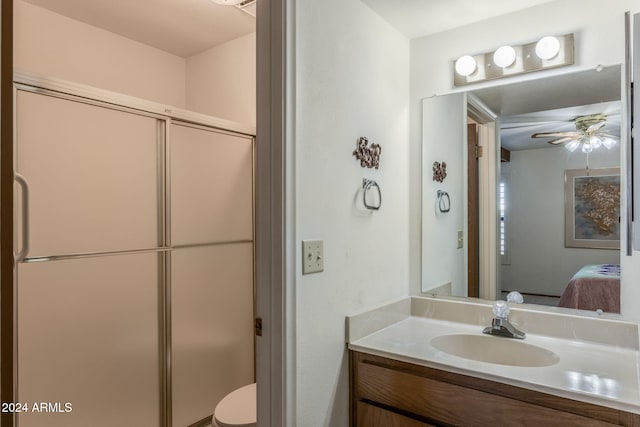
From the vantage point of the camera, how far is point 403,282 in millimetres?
1952

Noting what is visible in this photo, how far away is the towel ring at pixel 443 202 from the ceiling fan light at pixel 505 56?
0.64 metres

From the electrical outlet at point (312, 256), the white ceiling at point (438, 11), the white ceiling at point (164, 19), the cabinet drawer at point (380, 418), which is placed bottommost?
the cabinet drawer at point (380, 418)

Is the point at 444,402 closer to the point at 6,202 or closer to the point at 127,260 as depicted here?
the point at 6,202

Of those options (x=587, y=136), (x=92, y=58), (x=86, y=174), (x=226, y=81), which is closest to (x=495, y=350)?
(x=587, y=136)

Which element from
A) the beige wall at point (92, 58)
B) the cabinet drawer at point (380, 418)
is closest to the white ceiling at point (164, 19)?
the beige wall at point (92, 58)

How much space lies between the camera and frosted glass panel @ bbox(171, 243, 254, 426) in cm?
227

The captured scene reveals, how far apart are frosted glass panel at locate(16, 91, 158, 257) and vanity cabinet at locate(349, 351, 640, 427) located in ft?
4.47

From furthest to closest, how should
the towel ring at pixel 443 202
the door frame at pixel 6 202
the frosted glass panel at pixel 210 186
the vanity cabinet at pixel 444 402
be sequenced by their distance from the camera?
the frosted glass panel at pixel 210 186 → the towel ring at pixel 443 202 → the vanity cabinet at pixel 444 402 → the door frame at pixel 6 202

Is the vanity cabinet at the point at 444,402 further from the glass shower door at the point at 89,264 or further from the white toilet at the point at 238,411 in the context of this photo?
the glass shower door at the point at 89,264

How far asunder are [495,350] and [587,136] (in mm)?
980

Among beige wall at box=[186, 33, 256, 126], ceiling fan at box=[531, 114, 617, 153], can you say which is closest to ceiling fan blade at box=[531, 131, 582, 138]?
ceiling fan at box=[531, 114, 617, 153]

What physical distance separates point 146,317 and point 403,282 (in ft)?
4.61

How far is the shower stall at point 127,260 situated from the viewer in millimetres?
1729

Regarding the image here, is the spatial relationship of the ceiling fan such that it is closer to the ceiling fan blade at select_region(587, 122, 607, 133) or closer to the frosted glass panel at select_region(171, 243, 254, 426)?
the ceiling fan blade at select_region(587, 122, 607, 133)
